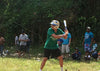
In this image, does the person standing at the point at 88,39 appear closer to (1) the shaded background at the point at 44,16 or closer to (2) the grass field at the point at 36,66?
(2) the grass field at the point at 36,66

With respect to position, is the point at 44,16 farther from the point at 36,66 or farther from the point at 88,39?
the point at 36,66

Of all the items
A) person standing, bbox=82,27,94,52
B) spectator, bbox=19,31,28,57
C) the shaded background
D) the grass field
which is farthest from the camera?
the shaded background

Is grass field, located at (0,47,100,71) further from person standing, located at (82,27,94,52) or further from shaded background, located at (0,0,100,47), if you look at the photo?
shaded background, located at (0,0,100,47)

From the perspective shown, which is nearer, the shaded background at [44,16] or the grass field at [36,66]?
the grass field at [36,66]

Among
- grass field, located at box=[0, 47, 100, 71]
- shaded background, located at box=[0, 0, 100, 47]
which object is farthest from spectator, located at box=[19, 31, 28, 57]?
shaded background, located at box=[0, 0, 100, 47]

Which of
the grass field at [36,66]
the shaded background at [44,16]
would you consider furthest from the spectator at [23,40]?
the shaded background at [44,16]

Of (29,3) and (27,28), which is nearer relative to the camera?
(29,3)

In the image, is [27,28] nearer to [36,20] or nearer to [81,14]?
[36,20]

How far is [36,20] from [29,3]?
1.64 meters

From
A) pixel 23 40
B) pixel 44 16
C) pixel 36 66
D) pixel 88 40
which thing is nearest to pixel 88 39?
pixel 88 40

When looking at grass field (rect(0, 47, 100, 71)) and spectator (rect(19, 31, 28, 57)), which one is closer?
grass field (rect(0, 47, 100, 71))

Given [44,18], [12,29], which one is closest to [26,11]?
[44,18]

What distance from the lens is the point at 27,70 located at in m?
6.29

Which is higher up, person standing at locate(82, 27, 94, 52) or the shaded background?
the shaded background
